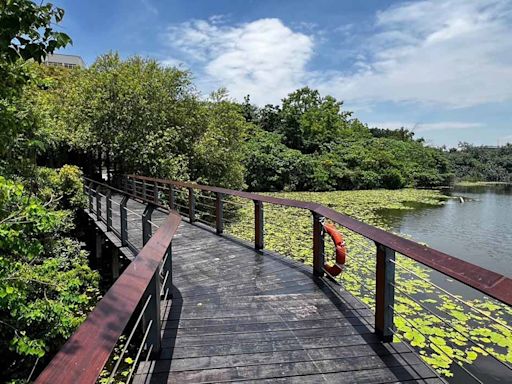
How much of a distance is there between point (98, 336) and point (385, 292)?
79.5 inches

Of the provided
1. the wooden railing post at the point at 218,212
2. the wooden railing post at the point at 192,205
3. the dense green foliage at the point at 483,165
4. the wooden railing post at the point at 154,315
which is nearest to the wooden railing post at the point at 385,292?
the wooden railing post at the point at 154,315

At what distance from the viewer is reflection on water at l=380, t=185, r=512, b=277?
8961 mm

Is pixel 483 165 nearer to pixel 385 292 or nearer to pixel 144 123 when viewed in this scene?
pixel 144 123

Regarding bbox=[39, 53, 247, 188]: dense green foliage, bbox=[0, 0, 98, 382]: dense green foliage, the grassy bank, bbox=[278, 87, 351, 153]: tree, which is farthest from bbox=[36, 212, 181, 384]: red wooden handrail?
bbox=[278, 87, 351, 153]: tree

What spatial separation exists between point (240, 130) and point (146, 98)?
3798 mm

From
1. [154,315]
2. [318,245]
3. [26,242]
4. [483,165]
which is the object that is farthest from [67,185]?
[483,165]

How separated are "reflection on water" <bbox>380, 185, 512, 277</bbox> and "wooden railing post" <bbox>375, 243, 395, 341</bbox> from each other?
21.0 ft

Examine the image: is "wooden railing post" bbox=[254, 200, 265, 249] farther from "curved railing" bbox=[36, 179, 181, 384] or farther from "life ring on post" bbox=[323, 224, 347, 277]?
"curved railing" bbox=[36, 179, 181, 384]

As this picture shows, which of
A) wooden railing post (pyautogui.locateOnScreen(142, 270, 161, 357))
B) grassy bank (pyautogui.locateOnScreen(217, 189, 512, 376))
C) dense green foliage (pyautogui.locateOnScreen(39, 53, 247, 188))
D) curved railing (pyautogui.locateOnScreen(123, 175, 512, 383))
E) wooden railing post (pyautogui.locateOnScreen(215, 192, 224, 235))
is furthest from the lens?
dense green foliage (pyautogui.locateOnScreen(39, 53, 247, 188))

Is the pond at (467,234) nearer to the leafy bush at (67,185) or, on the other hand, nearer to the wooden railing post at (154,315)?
the wooden railing post at (154,315)

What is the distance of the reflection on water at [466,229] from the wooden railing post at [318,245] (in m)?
5.61

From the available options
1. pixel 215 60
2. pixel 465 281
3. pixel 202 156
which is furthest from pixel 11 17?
pixel 215 60

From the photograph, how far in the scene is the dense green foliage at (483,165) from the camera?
4044cm

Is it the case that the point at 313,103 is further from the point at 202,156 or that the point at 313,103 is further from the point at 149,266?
the point at 149,266
